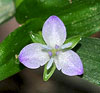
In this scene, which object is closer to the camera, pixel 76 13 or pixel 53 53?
pixel 53 53

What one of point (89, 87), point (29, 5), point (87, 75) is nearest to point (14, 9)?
point (29, 5)

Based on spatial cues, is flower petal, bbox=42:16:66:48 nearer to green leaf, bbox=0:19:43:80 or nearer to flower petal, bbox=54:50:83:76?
flower petal, bbox=54:50:83:76

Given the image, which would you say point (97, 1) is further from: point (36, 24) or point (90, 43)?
point (36, 24)

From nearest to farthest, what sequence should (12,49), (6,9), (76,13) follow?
(12,49) → (76,13) → (6,9)

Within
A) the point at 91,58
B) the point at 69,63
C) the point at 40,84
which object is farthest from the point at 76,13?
the point at 40,84

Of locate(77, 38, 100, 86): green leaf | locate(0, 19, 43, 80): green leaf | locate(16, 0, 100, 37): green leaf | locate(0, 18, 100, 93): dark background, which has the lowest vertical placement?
locate(0, 18, 100, 93): dark background

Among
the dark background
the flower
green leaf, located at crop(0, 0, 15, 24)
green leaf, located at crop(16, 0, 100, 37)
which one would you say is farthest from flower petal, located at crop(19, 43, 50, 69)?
the dark background

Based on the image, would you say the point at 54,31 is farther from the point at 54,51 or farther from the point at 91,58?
the point at 91,58
